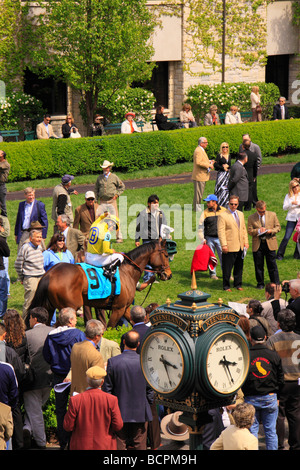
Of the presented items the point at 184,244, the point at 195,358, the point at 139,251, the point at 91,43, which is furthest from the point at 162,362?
the point at 91,43

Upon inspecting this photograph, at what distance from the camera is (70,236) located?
14.0 metres

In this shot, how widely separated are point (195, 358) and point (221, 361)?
226mm

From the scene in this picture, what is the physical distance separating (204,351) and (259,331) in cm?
351

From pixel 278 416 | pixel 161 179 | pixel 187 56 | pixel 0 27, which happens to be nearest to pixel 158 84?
pixel 187 56

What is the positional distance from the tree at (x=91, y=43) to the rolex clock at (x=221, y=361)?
22518mm

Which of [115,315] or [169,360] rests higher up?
[169,360]

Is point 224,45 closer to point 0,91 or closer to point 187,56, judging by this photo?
point 187,56

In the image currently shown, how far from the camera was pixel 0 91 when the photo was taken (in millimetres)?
28453

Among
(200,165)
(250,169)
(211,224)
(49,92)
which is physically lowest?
(211,224)

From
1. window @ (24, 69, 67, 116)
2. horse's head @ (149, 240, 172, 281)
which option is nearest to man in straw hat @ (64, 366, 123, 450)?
horse's head @ (149, 240, 172, 281)

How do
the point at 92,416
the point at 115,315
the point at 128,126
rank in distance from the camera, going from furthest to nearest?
the point at 128,126
the point at 115,315
the point at 92,416

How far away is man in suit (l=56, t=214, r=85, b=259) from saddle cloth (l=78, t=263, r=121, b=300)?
1.82 meters

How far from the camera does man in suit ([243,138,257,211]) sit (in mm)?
19406

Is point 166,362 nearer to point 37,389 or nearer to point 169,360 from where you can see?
point 169,360
